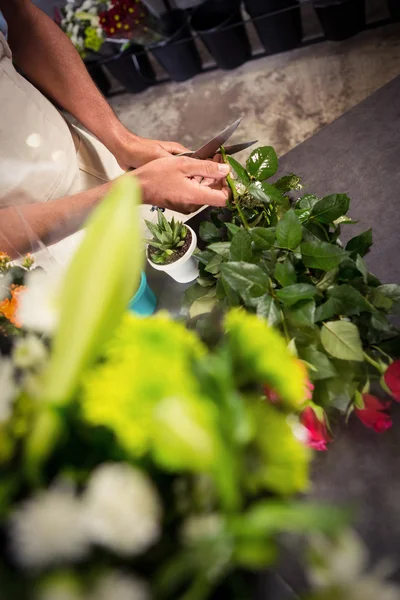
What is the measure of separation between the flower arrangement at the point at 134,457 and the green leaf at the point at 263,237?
46cm

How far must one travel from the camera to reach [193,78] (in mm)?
3111

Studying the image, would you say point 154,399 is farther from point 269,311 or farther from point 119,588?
point 269,311

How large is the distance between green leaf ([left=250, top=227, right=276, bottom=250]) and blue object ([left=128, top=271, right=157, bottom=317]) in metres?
0.26

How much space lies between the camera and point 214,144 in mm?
1012

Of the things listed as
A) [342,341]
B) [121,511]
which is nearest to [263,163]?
[342,341]

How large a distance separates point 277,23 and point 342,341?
8.31ft

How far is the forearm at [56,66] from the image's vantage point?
54.0 inches

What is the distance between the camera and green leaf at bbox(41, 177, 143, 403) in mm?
257

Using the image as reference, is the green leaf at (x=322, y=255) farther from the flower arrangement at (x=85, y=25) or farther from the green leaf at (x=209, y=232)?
the flower arrangement at (x=85, y=25)

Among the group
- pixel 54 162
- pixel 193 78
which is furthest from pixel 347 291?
pixel 193 78

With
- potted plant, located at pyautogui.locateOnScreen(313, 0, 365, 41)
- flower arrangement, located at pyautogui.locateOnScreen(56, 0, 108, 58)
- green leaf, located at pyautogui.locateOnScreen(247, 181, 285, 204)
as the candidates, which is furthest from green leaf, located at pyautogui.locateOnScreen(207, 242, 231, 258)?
flower arrangement, located at pyautogui.locateOnScreen(56, 0, 108, 58)

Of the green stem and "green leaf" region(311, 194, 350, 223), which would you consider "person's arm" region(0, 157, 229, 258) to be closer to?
"green leaf" region(311, 194, 350, 223)

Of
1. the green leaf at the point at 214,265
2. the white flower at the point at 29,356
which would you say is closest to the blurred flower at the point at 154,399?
the white flower at the point at 29,356

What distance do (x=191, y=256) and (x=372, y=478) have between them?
1.91 feet
